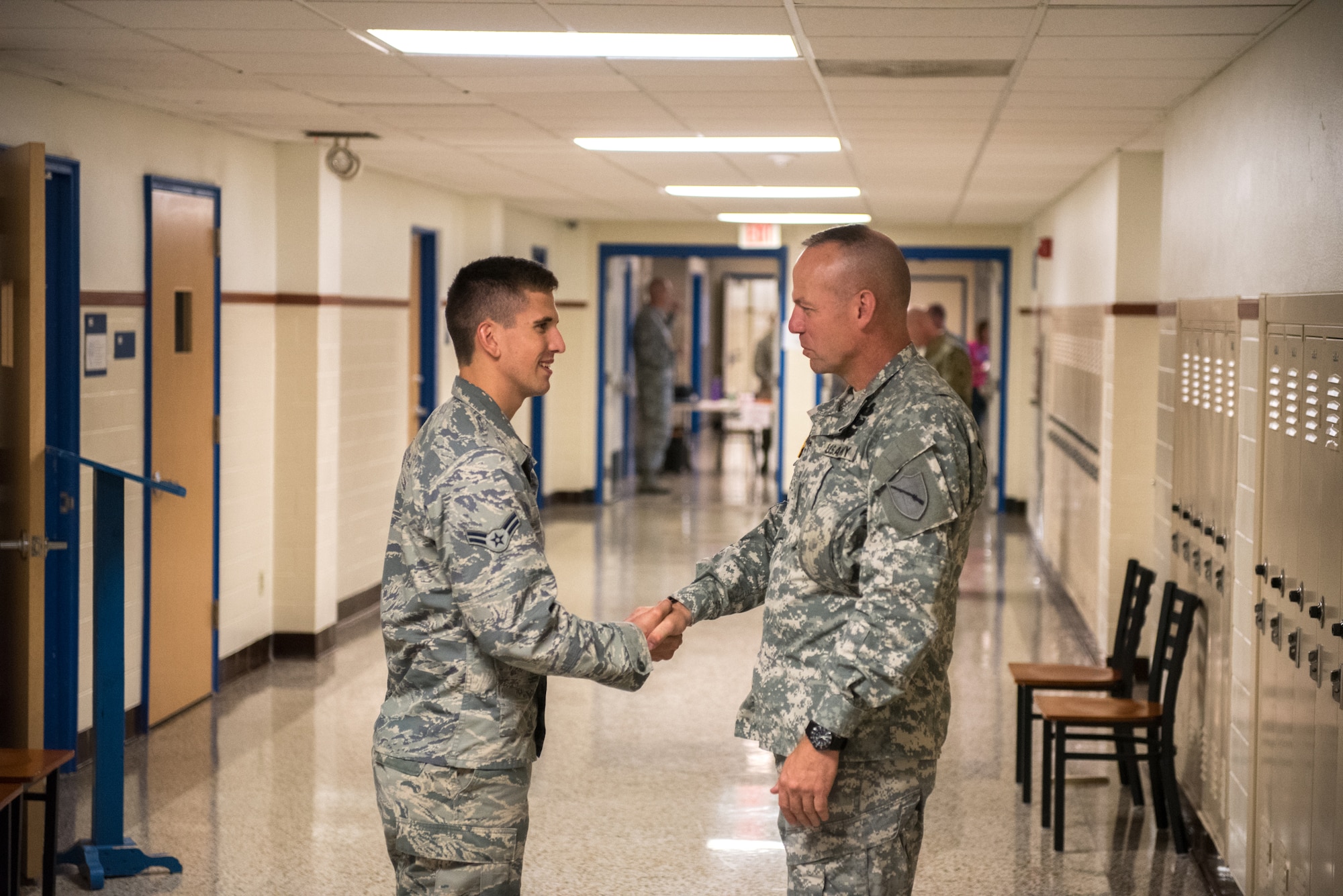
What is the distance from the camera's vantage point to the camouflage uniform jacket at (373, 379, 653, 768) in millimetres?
2365

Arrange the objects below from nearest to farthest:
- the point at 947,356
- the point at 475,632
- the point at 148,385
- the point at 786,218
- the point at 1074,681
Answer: the point at 475,632
the point at 1074,681
the point at 148,385
the point at 947,356
the point at 786,218

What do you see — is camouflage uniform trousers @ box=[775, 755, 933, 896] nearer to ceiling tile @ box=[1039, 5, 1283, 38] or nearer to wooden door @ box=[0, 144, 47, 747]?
ceiling tile @ box=[1039, 5, 1283, 38]

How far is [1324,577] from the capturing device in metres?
3.11

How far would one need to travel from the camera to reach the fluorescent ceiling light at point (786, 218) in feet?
37.6

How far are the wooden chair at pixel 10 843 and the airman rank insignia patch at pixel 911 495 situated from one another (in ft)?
7.49

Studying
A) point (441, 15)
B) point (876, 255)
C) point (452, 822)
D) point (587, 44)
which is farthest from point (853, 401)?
point (587, 44)

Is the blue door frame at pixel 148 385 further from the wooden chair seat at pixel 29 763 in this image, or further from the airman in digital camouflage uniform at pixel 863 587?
the airman in digital camouflage uniform at pixel 863 587

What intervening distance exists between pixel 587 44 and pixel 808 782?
2507mm

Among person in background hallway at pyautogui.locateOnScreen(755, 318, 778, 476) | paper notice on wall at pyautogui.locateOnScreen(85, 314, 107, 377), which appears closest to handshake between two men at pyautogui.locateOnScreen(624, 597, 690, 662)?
paper notice on wall at pyautogui.locateOnScreen(85, 314, 107, 377)

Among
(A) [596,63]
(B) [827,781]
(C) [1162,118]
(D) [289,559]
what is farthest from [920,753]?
(D) [289,559]

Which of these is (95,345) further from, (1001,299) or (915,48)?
(1001,299)

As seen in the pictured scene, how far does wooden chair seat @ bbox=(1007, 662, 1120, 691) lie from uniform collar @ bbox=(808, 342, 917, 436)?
2695 millimetres

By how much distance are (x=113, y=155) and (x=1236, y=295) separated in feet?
13.2

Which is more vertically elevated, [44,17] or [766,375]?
[44,17]
